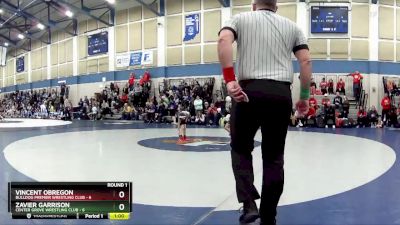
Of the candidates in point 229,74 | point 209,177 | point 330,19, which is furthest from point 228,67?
point 330,19

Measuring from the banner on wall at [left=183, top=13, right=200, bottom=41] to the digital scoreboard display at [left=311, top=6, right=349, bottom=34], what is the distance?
682cm

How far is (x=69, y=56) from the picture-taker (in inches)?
1178

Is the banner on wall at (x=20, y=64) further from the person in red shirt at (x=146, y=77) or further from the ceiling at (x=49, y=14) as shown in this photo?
the person in red shirt at (x=146, y=77)

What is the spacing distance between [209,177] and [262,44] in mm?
2602

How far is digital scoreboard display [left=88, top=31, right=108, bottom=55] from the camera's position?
25.9m

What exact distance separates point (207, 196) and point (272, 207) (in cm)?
129

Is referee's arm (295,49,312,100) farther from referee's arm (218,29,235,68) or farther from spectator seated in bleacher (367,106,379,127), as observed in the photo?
spectator seated in bleacher (367,106,379,127)

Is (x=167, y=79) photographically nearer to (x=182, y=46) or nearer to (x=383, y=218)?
(x=182, y=46)

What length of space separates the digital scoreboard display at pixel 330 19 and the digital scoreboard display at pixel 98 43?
1541 cm

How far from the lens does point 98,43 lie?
86.7 feet

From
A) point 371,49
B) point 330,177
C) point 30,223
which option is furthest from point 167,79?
point 30,223

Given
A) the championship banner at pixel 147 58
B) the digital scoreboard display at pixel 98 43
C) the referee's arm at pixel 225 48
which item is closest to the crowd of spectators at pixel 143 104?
the championship banner at pixel 147 58

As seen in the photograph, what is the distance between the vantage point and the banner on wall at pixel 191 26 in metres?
21.0

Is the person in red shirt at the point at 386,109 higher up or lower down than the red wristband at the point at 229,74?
lower down
